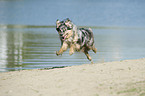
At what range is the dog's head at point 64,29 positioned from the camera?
10578 mm

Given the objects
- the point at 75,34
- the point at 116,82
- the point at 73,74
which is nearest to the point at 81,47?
the point at 75,34

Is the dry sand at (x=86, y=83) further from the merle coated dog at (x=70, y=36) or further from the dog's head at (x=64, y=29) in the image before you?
the dog's head at (x=64, y=29)

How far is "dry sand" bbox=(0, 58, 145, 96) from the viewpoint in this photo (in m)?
7.45

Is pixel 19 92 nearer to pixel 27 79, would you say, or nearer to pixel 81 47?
pixel 27 79

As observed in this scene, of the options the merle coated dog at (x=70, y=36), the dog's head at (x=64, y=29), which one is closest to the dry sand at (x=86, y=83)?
the merle coated dog at (x=70, y=36)

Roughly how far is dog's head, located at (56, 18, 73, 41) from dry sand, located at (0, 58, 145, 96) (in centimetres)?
152

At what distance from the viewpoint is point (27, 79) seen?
30.6ft

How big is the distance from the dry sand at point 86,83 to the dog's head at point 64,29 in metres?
1.52

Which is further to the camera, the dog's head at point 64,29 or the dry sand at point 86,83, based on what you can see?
the dog's head at point 64,29

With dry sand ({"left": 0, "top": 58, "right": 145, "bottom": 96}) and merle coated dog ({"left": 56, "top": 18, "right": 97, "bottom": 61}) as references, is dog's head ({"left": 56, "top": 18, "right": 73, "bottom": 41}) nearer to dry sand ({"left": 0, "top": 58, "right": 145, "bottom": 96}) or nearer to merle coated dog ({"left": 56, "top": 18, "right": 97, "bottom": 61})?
merle coated dog ({"left": 56, "top": 18, "right": 97, "bottom": 61})

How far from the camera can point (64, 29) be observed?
1059 centimetres

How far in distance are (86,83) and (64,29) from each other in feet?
9.64

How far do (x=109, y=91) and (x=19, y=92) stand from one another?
6.63ft

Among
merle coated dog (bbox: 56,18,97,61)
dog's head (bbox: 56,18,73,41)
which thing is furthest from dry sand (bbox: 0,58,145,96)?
dog's head (bbox: 56,18,73,41)
